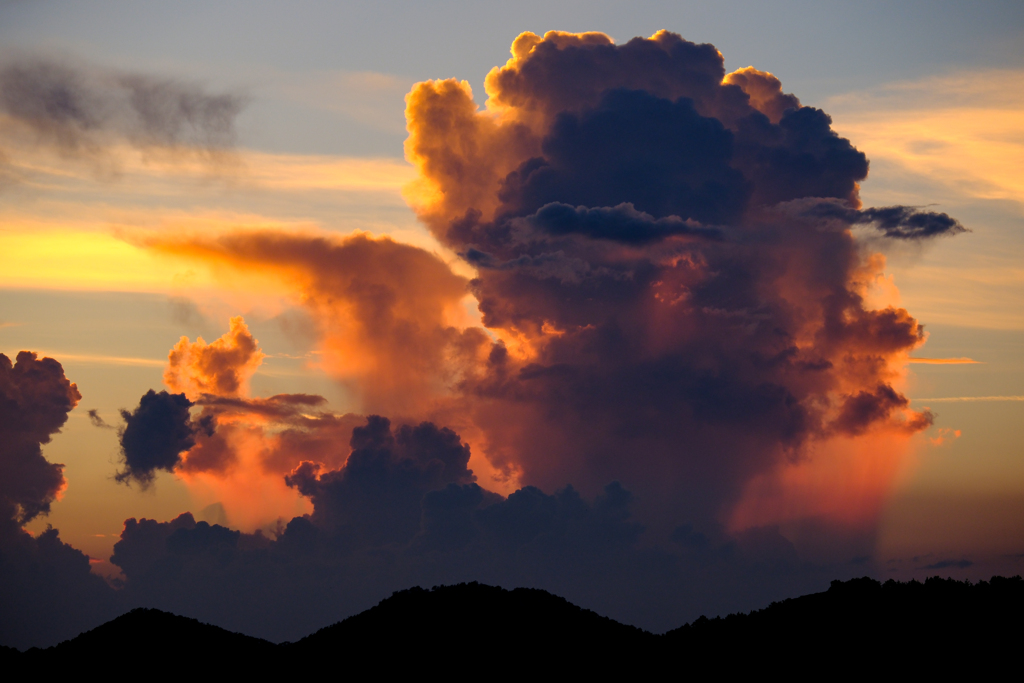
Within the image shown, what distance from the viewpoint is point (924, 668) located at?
342ft

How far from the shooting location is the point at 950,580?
12700 centimetres

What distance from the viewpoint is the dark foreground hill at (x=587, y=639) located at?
110562mm

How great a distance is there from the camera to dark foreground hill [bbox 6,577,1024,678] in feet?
363

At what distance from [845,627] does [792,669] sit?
11.3 m

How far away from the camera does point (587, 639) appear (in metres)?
134

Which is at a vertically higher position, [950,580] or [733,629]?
[950,580]

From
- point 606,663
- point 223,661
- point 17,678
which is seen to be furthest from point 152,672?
point 606,663

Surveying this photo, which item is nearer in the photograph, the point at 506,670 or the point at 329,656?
the point at 506,670

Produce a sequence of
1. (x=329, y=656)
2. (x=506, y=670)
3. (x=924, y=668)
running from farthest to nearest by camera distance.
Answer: (x=329, y=656) → (x=506, y=670) → (x=924, y=668)

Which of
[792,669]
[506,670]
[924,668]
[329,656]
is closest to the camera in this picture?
[924,668]

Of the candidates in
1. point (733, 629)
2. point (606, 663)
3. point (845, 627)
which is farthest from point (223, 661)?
point (845, 627)

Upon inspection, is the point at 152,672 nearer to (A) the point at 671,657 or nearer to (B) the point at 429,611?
(B) the point at 429,611

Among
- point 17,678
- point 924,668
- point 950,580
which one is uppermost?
point 950,580

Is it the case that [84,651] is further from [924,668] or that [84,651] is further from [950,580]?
[950,580]
